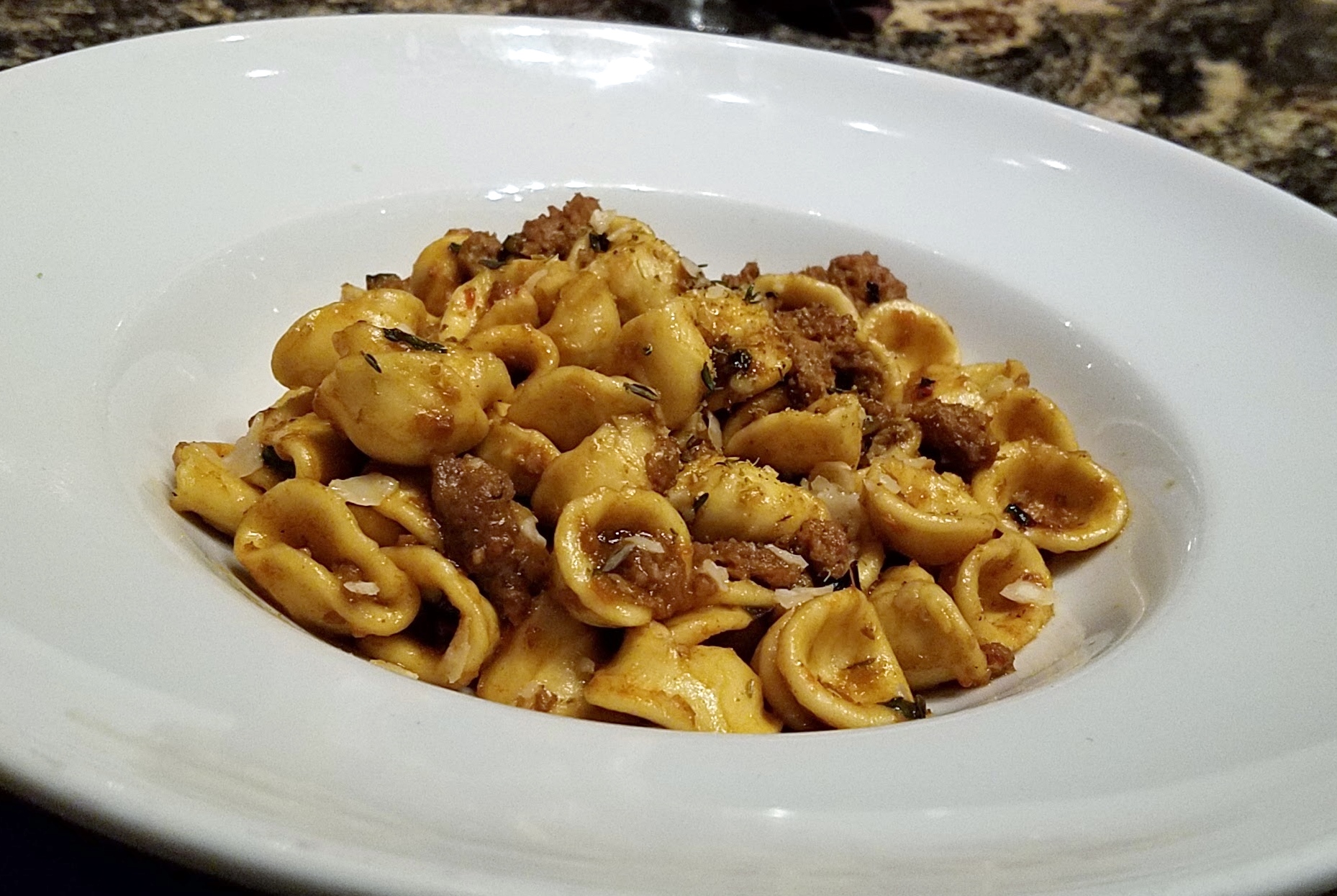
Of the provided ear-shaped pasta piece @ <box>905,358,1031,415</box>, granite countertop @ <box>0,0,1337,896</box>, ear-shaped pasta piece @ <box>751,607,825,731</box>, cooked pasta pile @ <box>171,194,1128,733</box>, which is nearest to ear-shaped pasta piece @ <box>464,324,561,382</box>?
cooked pasta pile @ <box>171,194,1128,733</box>

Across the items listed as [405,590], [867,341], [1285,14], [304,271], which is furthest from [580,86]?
[1285,14]

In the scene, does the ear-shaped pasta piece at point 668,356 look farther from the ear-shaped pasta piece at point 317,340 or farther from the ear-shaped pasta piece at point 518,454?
the ear-shaped pasta piece at point 317,340

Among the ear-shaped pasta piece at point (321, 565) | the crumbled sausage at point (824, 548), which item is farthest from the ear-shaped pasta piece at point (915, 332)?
the ear-shaped pasta piece at point (321, 565)

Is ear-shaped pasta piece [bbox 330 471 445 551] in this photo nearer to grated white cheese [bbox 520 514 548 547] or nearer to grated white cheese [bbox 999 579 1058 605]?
grated white cheese [bbox 520 514 548 547]

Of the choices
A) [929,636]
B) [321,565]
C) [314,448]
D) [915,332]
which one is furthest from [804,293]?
[321,565]

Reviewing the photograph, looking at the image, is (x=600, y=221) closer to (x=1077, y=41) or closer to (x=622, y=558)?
(x=622, y=558)

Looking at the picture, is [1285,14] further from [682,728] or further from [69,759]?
[69,759]
